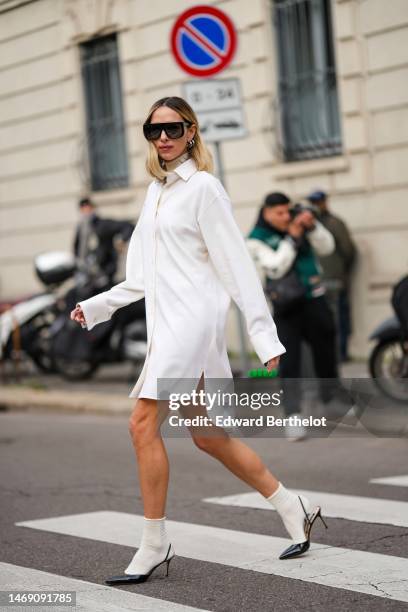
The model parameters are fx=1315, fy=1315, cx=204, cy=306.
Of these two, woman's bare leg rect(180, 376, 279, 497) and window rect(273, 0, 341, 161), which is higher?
window rect(273, 0, 341, 161)

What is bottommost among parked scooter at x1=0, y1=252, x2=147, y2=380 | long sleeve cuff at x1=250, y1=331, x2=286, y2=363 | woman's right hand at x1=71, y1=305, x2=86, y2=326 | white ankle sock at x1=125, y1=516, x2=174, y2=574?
parked scooter at x1=0, y1=252, x2=147, y2=380

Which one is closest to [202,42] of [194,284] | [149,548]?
[194,284]

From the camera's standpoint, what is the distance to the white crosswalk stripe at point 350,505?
664cm

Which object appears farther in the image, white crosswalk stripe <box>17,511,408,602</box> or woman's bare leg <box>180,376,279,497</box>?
woman's bare leg <box>180,376,279,497</box>

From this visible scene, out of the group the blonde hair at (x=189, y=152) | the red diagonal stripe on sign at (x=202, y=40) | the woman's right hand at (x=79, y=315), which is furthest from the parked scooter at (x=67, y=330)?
the blonde hair at (x=189, y=152)

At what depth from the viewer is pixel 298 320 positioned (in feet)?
32.7

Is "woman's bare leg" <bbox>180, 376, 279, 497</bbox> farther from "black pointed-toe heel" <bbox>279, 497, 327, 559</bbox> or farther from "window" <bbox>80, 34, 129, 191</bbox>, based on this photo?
"window" <bbox>80, 34, 129, 191</bbox>

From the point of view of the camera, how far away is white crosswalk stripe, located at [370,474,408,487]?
7675mm

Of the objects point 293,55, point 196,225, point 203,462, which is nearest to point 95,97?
point 293,55

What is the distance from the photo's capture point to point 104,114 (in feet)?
59.7

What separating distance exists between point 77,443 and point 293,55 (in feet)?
22.2

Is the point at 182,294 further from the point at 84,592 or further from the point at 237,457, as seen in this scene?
the point at 84,592

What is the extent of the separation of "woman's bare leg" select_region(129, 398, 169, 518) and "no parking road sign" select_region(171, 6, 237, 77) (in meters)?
6.13

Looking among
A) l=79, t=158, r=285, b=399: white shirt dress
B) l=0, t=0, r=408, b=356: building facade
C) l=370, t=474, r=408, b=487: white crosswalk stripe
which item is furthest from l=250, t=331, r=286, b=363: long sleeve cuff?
l=0, t=0, r=408, b=356: building facade
